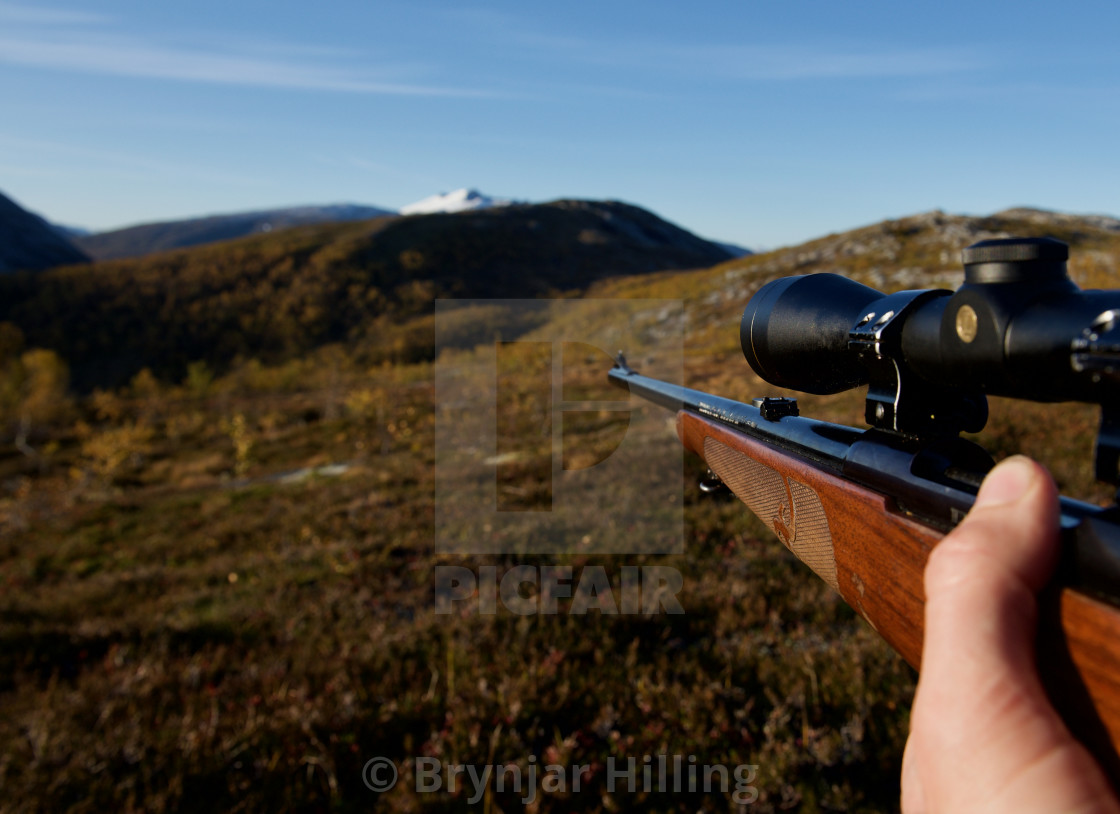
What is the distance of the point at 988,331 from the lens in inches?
40.7

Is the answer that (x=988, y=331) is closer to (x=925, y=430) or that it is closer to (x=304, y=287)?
(x=925, y=430)

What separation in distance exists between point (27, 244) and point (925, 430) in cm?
22979

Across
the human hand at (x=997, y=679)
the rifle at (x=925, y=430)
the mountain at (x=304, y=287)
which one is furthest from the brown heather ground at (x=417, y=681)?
the mountain at (x=304, y=287)

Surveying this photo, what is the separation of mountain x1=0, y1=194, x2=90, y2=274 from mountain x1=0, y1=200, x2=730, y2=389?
262ft

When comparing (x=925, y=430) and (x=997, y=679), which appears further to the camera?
(x=925, y=430)

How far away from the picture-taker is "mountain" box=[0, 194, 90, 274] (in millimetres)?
151750

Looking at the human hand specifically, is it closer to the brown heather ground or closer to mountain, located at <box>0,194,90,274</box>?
the brown heather ground

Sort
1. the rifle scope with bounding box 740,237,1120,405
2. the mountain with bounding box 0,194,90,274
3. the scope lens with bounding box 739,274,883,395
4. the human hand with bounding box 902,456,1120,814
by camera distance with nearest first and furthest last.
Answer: the human hand with bounding box 902,456,1120,814
the rifle scope with bounding box 740,237,1120,405
the scope lens with bounding box 739,274,883,395
the mountain with bounding box 0,194,90,274

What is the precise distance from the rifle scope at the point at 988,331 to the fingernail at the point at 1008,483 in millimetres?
134

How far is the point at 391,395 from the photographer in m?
30.1

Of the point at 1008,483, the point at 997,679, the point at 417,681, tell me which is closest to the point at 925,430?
the point at 1008,483

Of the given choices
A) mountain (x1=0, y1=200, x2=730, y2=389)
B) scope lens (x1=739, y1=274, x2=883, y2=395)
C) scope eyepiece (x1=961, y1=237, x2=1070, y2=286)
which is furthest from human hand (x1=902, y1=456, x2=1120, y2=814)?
mountain (x1=0, y1=200, x2=730, y2=389)

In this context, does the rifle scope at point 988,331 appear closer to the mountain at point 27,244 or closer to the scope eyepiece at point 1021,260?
the scope eyepiece at point 1021,260

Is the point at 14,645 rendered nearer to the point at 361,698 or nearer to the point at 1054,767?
the point at 361,698
